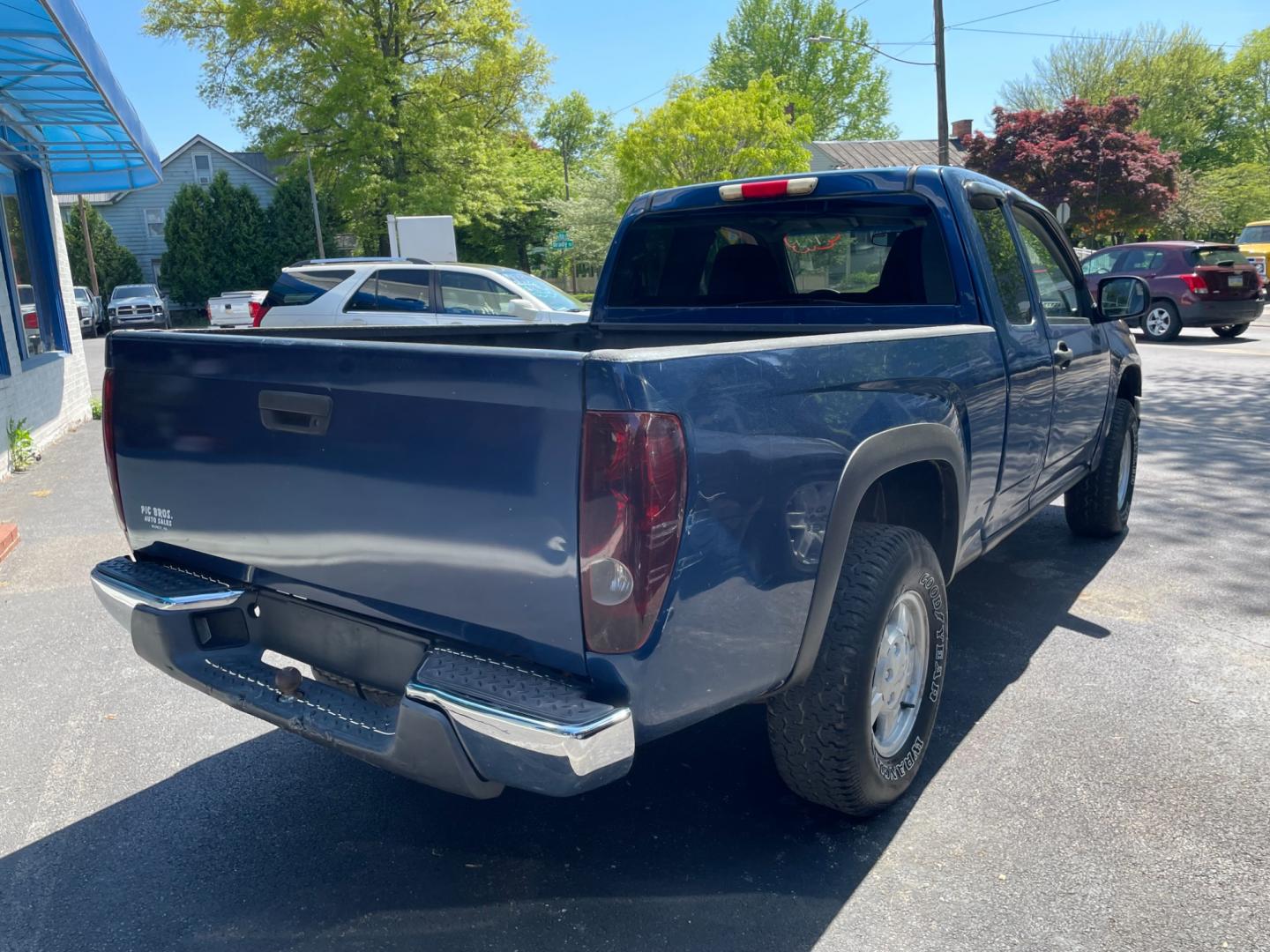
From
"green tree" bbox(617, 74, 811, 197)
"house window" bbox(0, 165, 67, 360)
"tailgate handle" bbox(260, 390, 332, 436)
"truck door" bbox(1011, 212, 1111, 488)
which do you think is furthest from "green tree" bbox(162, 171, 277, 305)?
"tailgate handle" bbox(260, 390, 332, 436)

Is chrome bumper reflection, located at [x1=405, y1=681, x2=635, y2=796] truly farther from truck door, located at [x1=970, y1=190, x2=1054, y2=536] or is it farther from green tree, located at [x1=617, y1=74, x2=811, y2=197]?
green tree, located at [x1=617, y1=74, x2=811, y2=197]

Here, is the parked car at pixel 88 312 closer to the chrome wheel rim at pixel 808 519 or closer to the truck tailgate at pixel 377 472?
the truck tailgate at pixel 377 472

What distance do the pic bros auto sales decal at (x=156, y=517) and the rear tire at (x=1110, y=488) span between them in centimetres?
461

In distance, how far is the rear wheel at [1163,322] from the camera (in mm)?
16625

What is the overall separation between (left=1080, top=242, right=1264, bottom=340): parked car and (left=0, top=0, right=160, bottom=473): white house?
1435cm

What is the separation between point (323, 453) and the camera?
245 centimetres

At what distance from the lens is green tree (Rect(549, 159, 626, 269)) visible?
147ft

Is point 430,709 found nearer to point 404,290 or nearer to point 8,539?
point 8,539

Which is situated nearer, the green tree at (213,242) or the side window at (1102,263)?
the side window at (1102,263)

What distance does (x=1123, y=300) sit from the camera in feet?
16.6

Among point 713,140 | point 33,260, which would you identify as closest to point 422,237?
point 713,140

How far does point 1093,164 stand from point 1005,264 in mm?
32500

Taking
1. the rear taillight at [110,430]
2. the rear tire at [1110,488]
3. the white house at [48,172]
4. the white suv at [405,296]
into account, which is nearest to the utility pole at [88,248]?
the white house at [48,172]

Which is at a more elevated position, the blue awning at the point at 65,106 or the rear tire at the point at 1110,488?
the blue awning at the point at 65,106
